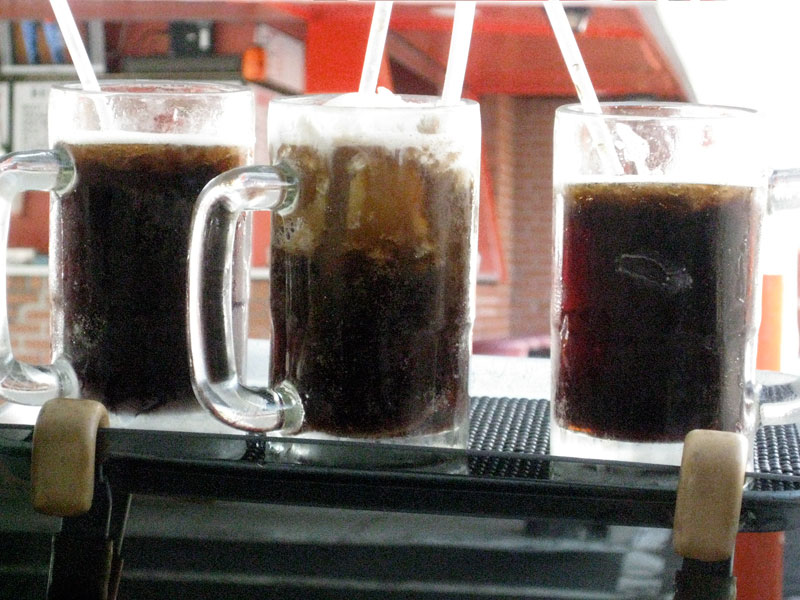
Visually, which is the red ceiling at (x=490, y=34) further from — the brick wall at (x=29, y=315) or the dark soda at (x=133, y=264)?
the dark soda at (x=133, y=264)

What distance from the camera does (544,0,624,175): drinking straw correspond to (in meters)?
0.51

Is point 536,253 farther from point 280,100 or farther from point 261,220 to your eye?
point 280,100

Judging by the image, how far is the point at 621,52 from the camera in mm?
5570

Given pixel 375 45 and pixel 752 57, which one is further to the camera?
pixel 752 57

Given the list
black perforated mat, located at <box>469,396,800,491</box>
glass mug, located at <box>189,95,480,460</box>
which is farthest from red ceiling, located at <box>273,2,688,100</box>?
glass mug, located at <box>189,95,480,460</box>

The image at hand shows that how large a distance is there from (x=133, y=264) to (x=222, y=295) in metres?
0.09

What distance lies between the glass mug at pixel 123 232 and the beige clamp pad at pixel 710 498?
0.28 meters

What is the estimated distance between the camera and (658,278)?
50 cm

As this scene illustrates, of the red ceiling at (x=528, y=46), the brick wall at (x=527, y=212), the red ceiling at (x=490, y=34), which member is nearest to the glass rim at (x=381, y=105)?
the red ceiling at (x=528, y=46)

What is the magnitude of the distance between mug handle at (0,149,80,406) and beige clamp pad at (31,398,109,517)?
0.28 feet

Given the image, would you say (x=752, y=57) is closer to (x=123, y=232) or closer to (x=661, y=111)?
(x=661, y=111)

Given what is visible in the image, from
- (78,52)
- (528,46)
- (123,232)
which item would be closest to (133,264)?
(123,232)

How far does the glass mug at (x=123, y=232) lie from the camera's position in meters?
0.57

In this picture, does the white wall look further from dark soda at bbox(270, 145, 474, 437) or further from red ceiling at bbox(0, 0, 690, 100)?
dark soda at bbox(270, 145, 474, 437)
